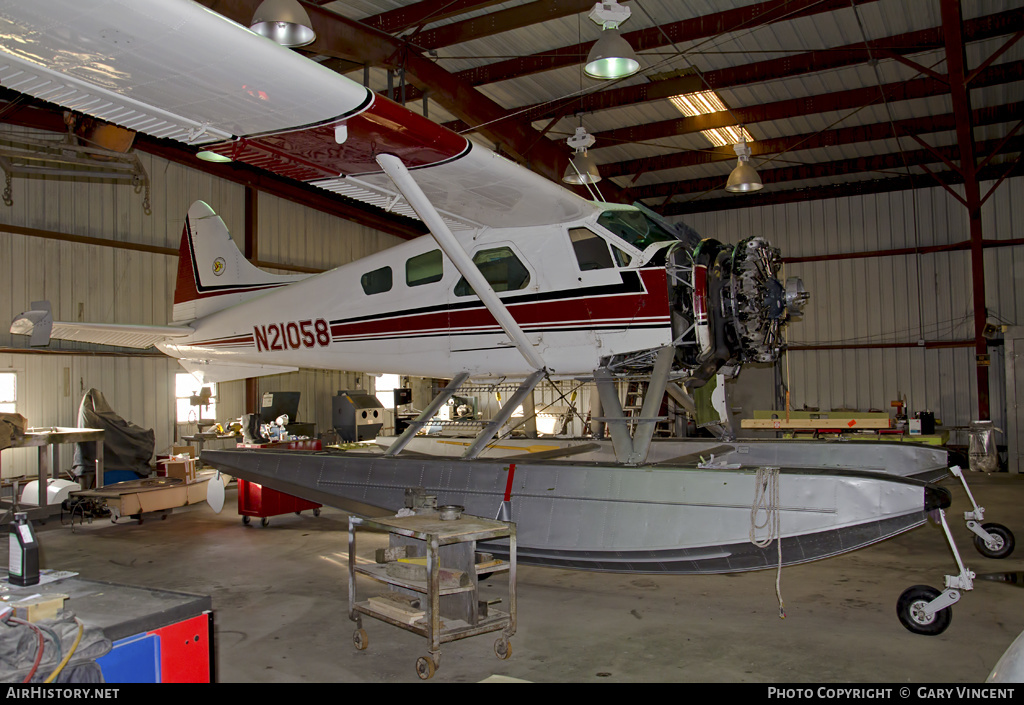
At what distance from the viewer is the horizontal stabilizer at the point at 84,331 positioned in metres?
6.57

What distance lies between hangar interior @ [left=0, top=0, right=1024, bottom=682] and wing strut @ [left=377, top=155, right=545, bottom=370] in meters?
0.82

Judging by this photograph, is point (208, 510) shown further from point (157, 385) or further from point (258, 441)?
point (157, 385)

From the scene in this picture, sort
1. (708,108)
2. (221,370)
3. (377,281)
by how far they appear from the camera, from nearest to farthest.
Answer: (377,281)
(221,370)
(708,108)

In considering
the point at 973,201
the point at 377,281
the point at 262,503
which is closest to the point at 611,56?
the point at 377,281

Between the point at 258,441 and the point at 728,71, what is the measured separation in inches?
386

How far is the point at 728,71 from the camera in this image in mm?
12266

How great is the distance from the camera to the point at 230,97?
378cm

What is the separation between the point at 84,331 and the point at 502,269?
15.7ft

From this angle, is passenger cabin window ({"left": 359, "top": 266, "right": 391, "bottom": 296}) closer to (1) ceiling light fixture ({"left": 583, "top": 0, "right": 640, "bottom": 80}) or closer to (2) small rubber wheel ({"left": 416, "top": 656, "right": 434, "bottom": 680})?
(1) ceiling light fixture ({"left": 583, "top": 0, "right": 640, "bottom": 80})

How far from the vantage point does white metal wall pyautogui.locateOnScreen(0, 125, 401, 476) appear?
39.0 feet

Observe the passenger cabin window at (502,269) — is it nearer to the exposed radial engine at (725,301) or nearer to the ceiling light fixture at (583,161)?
the exposed radial engine at (725,301)

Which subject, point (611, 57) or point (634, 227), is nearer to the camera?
point (634, 227)

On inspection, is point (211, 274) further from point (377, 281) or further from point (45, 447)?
point (45, 447)
